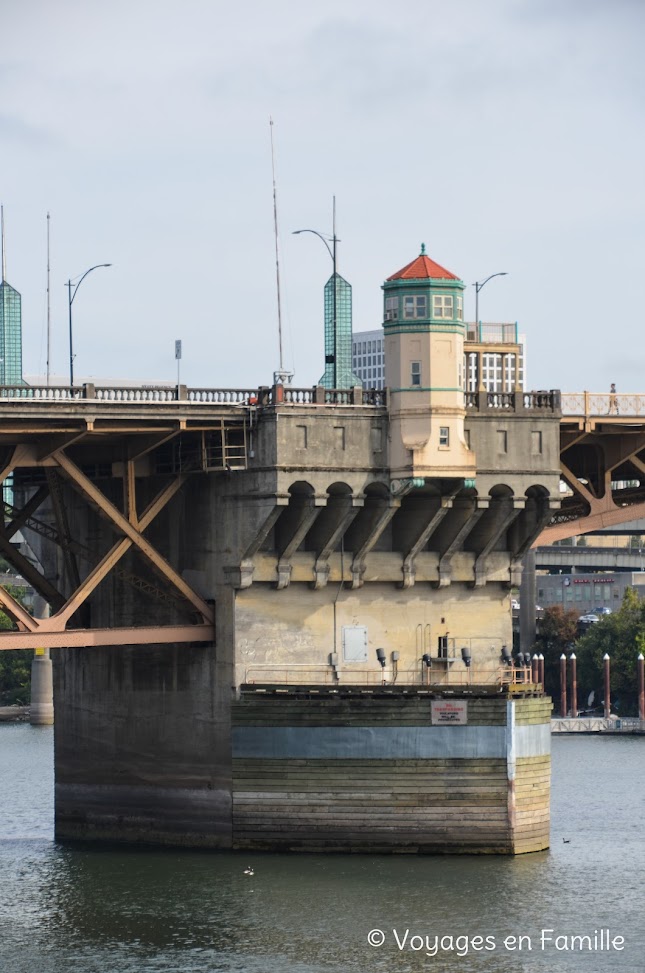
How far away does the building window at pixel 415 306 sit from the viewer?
289 feet

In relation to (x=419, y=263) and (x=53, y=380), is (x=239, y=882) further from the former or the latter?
(x=53, y=380)

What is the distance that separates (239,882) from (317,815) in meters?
5.08

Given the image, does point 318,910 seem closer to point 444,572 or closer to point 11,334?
point 444,572

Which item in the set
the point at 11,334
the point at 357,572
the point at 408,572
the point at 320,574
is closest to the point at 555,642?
the point at 11,334

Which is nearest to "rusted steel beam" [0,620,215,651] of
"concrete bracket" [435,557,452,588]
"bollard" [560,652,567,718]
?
"concrete bracket" [435,557,452,588]

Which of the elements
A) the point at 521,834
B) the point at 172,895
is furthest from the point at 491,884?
the point at 172,895

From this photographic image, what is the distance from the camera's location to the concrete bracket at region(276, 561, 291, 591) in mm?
89688

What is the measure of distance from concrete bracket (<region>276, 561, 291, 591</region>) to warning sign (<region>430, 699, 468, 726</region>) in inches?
291

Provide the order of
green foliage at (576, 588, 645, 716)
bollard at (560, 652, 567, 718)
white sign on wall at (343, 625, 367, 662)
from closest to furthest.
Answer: white sign on wall at (343, 625, 367, 662), bollard at (560, 652, 567, 718), green foliage at (576, 588, 645, 716)

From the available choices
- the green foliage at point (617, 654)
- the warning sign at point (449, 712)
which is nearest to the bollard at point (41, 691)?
the green foliage at point (617, 654)

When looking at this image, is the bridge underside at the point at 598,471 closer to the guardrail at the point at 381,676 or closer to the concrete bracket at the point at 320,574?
the guardrail at the point at 381,676

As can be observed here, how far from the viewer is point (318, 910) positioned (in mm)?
78812

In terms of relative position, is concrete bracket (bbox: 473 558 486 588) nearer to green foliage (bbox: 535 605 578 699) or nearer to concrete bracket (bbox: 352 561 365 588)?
concrete bracket (bbox: 352 561 365 588)

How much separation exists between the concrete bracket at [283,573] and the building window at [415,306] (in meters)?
10.5
